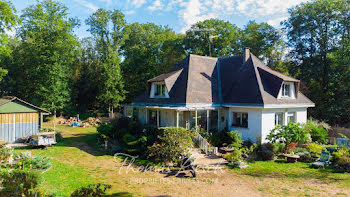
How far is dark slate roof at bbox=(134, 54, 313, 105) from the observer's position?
57.3 feet

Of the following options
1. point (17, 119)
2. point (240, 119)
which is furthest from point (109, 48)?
point (240, 119)

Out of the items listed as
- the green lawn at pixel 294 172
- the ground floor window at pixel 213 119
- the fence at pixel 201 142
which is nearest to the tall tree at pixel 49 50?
the ground floor window at pixel 213 119

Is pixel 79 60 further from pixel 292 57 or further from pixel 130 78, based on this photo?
pixel 292 57

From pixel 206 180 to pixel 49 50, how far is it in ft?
106

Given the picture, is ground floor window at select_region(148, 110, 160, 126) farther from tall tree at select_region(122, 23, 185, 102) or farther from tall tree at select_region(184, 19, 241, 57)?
tall tree at select_region(122, 23, 185, 102)

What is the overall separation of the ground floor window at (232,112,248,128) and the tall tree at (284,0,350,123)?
1476 cm

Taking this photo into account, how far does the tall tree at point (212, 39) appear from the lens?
3481 cm

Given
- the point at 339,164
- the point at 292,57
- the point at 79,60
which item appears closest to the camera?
the point at 339,164

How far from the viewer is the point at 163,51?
40656 millimetres

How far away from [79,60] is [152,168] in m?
41.2

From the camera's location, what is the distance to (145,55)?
132 ft

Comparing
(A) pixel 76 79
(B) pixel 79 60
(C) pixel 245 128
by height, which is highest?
(B) pixel 79 60

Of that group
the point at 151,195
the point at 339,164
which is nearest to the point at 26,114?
the point at 151,195

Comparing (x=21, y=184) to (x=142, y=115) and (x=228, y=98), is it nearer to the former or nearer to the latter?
(x=142, y=115)
